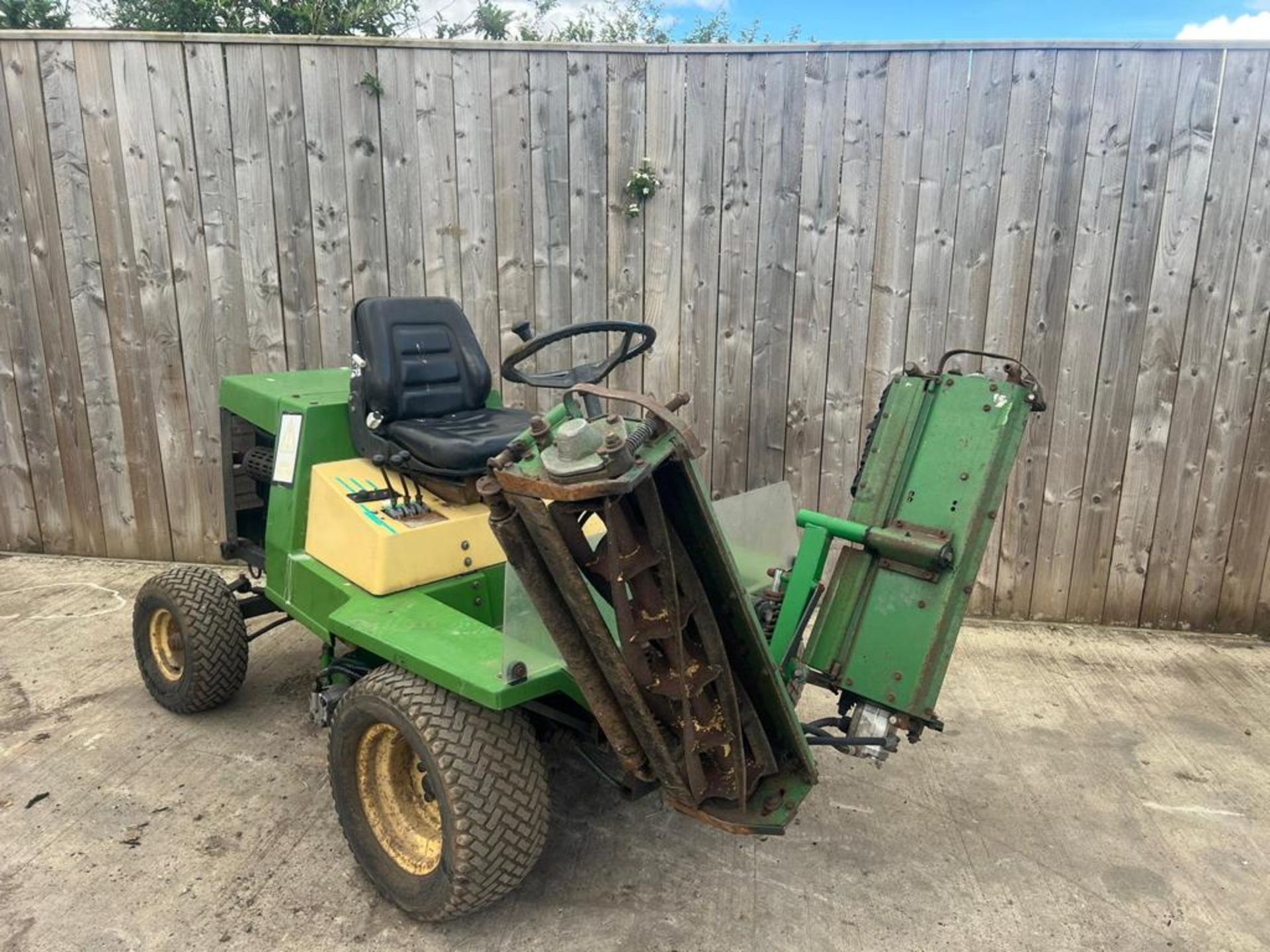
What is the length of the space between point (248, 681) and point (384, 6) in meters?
7.46

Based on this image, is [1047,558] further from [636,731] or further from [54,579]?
[54,579]

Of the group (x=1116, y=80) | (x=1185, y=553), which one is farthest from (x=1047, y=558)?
(x=1116, y=80)

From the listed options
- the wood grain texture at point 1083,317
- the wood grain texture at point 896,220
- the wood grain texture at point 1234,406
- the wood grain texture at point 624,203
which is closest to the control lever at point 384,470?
the wood grain texture at point 624,203

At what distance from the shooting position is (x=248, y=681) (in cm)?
335

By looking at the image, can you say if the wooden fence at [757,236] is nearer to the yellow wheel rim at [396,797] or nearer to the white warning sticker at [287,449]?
the white warning sticker at [287,449]

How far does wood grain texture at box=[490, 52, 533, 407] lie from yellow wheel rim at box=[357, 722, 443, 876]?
2019 mm

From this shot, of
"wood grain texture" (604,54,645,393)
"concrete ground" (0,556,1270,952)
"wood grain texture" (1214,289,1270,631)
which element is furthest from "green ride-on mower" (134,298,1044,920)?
"wood grain texture" (1214,289,1270,631)

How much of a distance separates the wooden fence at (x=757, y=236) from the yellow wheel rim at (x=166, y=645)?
1.54 meters

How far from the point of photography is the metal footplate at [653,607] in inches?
64.2

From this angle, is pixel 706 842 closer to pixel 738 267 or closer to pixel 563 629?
pixel 563 629

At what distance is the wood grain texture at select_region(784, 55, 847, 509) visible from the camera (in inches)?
144

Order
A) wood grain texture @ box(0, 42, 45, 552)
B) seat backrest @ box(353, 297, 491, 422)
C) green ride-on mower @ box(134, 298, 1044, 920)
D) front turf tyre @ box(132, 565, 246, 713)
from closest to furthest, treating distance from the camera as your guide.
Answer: green ride-on mower @ box(134, 298, 1044, 920) → seat backrest @ box(353, 297, 491, 422) → front turf tyre @ box(132, 565, 246, 713) → wood grain texture @ box(0, 42, 45, 552)

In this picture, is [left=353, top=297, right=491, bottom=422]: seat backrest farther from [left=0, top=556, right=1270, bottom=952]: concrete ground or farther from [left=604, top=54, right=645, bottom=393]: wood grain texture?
[left=0, top=556, right=1270, bottom=952]: concrete ground

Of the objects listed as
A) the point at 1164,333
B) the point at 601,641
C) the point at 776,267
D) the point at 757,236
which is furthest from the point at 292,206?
the point at 1164,333
